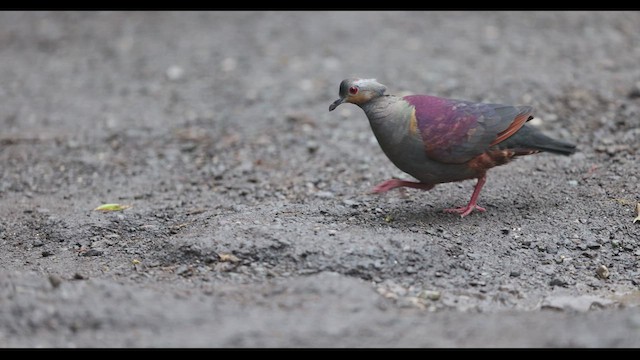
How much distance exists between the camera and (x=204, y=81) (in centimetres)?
862

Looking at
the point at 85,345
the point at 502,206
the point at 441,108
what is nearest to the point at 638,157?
the point at 502,206

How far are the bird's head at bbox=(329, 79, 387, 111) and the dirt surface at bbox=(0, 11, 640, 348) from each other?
29.3 inches

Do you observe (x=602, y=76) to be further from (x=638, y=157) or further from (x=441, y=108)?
(x=441, y=108)

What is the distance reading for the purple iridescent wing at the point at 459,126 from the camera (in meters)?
4.96

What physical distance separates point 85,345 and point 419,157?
2368mm

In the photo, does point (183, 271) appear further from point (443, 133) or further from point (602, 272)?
point (602, 272)

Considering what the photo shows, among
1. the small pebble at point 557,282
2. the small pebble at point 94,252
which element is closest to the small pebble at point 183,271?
the small pebble at point 94,252

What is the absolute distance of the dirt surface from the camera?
3.71m

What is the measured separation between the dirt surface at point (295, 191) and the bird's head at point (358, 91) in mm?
745

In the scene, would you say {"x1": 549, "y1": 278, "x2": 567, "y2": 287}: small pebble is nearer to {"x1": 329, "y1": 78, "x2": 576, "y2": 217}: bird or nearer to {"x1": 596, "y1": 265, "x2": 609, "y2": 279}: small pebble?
{"x1": 596, "y1": 265, "x2": 609, "y2": 279}: small pebble

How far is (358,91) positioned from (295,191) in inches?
47.8

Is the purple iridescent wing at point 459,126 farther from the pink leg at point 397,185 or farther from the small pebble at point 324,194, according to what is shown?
the small pebble at point 324,194

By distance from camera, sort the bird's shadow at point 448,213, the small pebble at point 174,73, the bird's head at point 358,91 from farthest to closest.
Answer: the small pebble at point 174,73 → the bird's shadow at point 448,213 → the bird's head at point 358,91

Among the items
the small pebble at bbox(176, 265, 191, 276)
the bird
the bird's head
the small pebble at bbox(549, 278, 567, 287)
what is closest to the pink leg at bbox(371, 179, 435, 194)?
the bird
